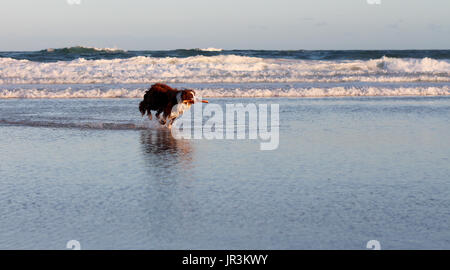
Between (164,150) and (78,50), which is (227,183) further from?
(78,50)

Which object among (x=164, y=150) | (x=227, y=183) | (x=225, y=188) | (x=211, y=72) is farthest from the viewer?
(x=211, y=72)

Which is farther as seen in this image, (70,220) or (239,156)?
(239,156)

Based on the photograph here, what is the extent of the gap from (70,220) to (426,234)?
282cm

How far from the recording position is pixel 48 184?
238 inches

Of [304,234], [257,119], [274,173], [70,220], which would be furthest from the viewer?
[257,119]

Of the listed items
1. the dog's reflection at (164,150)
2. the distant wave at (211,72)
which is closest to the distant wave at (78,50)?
the distant wave at (211,72)

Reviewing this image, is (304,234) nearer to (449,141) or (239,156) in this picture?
(239,156)

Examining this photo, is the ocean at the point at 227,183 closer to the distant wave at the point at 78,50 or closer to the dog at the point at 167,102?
the dog at the point at 167,102

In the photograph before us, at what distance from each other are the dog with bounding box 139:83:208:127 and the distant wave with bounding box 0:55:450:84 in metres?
12.5

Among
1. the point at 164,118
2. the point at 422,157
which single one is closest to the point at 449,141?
the point at 422,157

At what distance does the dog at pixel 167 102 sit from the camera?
10.5 meters

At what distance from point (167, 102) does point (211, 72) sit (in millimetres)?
18750

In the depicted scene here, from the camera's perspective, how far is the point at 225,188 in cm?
580

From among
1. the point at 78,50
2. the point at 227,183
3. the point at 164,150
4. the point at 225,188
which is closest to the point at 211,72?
the point at 164,150
